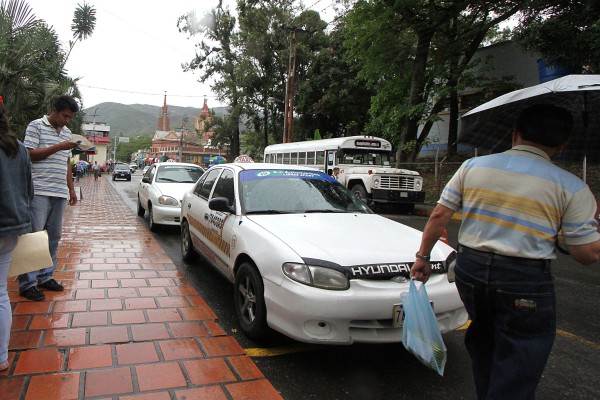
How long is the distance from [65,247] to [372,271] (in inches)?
202

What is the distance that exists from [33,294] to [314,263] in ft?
9.03

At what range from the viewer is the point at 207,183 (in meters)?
5.35

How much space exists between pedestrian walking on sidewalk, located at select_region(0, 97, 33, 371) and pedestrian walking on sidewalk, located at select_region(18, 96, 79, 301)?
3.54ft

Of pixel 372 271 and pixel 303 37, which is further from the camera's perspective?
pixel 303 37

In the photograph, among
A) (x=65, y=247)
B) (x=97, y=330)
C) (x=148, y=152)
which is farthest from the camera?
(x=148, y=152)

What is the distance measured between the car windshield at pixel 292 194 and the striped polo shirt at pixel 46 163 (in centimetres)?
171

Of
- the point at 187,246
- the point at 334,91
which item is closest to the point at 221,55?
the point at 334,91

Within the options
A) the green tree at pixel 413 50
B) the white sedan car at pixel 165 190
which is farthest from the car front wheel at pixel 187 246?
the green tree at pixel 413 50

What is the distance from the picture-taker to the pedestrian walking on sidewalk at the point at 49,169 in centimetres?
379

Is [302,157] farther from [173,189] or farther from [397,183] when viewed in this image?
[173,189]

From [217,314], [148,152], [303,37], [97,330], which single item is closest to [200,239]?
[217,314]

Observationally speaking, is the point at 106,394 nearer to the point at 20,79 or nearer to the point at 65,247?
the point at 65,247

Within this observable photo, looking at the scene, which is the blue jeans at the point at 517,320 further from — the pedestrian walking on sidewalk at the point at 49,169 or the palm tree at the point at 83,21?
the palm tree at the point at 83,21

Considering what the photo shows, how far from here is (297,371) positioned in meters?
2.95
